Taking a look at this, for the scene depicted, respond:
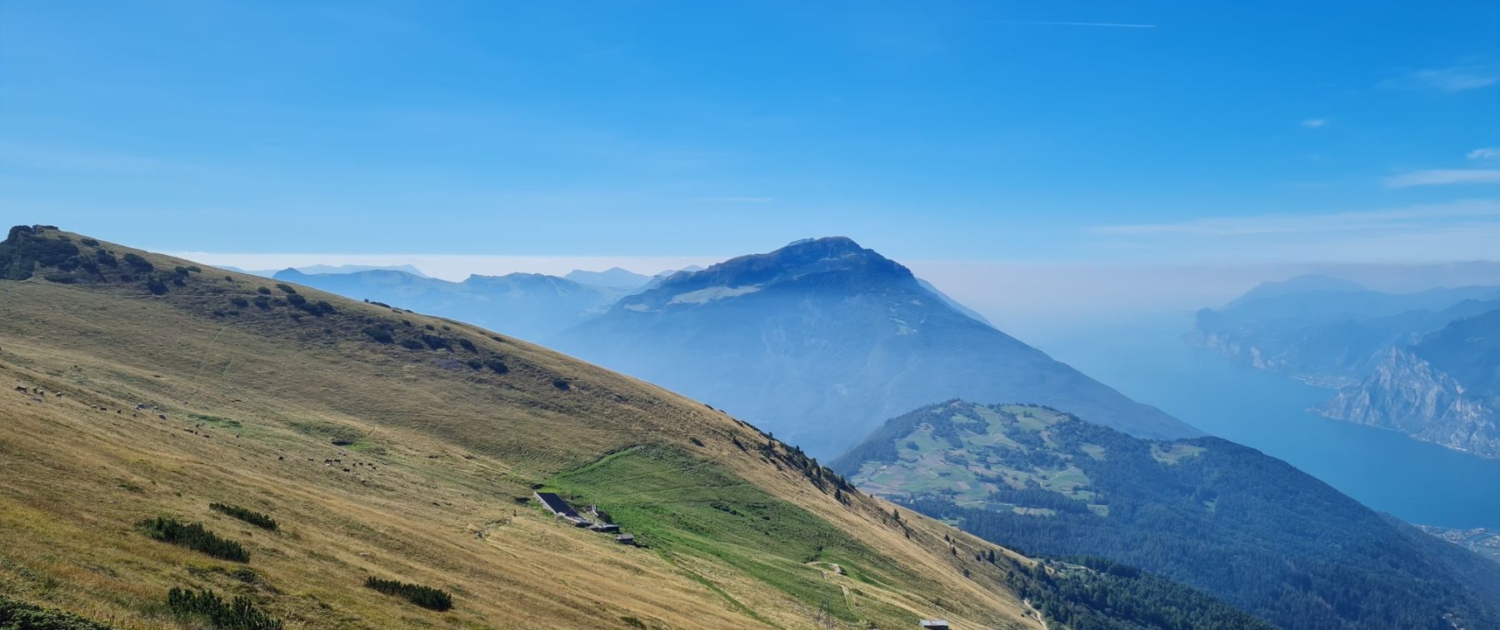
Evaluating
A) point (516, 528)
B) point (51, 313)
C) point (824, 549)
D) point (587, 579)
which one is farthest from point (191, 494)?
point (51, 313)

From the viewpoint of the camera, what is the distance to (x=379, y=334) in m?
134

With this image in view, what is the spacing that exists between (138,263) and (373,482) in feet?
371

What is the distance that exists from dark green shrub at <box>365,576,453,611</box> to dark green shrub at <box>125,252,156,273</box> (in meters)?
141

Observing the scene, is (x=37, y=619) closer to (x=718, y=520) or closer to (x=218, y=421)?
(x=218, y=421)

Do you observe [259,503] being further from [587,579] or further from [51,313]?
[51,313]

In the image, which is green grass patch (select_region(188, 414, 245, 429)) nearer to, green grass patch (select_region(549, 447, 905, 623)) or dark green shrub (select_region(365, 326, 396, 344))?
green grass patch (select_region(549, 447, 905, 623))

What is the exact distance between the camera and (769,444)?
152 meters

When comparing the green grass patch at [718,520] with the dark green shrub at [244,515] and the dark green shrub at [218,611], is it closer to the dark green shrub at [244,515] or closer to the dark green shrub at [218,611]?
the dark green shrub at [244,515]

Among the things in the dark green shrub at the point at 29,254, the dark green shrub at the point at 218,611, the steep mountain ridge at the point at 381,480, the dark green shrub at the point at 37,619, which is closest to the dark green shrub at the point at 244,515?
the steep mountain ridge at the point at 381,480

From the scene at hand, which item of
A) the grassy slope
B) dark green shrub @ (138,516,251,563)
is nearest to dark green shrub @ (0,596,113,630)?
the grassy slope

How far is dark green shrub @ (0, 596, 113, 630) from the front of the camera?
18219 millimetres

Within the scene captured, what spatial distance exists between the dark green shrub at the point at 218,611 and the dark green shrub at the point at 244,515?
499 inches

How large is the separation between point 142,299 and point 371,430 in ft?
223

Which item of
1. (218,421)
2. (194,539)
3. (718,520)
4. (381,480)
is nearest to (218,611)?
(194,539)
